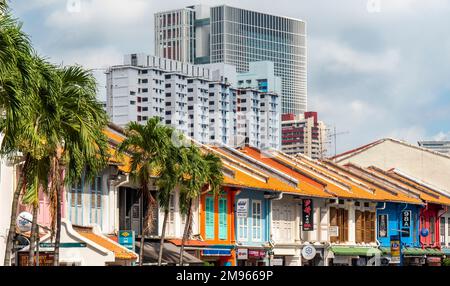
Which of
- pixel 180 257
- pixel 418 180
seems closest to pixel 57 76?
pixel 180 257

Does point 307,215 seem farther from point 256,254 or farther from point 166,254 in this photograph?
point 166,254

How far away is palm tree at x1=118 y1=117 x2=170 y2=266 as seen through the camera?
4356 centimetres

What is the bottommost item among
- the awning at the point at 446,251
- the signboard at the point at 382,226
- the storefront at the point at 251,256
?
the awning at the point at 446,251

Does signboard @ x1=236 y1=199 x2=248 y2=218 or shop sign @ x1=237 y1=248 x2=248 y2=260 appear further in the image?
shop sign @ x1=237 y1=248 x2=248 y2=260

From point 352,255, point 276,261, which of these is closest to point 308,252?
point 276,261

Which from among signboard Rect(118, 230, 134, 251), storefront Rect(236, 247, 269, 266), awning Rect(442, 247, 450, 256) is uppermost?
signboard Rect(118, 230, 134, 251)

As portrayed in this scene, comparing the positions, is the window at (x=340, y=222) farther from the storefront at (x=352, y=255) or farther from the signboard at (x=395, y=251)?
the signboard at (x=395, y=251)

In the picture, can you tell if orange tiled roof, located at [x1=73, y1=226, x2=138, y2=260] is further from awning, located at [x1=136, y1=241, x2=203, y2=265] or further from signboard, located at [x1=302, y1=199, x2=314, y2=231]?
signboard, located at [x1=302, y1=199, x2=314, y2=231]

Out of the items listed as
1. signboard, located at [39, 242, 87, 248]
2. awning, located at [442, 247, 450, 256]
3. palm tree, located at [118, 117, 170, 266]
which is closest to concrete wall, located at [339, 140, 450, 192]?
awning, located at [442, 247, 450, 256]

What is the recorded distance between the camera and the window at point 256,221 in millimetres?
61219

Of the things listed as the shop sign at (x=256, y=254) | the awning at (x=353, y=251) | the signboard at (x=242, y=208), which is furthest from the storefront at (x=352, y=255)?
the signboard at (x=242, y=208)

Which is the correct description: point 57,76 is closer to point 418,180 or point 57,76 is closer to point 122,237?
point 122,237

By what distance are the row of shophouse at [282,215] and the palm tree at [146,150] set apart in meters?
1.67

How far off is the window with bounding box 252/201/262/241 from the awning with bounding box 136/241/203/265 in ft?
30.9
